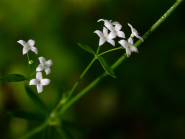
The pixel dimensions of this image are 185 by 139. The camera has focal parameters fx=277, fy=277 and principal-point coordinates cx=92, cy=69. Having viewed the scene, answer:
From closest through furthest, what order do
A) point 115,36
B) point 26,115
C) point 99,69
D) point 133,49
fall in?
1. point 133,49
2. point 115,36
3. point 26,115
4. point 99,69

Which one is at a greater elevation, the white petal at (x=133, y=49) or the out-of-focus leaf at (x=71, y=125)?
the white petal at (x=133, y=49)

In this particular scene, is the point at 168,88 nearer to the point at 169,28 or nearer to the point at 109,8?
the point at 169,28

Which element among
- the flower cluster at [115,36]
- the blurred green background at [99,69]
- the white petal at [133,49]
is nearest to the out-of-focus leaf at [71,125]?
the flower cluster at [115,36]

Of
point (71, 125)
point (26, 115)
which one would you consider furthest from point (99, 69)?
point (26, 115)

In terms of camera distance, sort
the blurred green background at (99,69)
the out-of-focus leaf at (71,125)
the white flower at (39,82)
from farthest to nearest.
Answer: the blurred green background at (99,69) < the out-of-focus leaf at (71,125) < the white flower at (39,82)

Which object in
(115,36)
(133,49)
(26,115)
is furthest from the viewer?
(26,115)

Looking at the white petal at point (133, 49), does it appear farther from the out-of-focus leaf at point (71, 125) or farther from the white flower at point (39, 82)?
the out-of-focus leaf at point (71, 125)

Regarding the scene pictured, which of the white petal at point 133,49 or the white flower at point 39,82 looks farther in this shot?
the white flower at point 39,82

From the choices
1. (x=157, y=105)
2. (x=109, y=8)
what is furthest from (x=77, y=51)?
(x=157, y=105)

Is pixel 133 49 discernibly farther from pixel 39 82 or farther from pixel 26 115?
pixel 26 115

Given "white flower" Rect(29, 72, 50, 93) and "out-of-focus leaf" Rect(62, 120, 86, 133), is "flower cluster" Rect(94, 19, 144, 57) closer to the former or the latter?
"white flower" Rect(29, 72, 50, 93)
